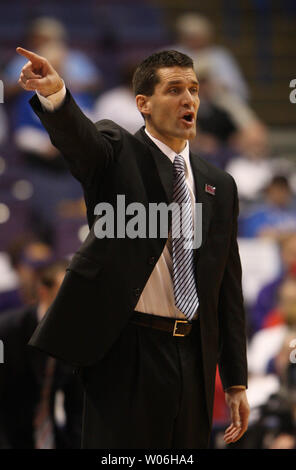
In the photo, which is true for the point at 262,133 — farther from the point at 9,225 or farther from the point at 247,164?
the point at 9,225

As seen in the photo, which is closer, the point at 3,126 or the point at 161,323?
the point at 161,323

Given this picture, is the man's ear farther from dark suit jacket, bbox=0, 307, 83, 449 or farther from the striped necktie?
dark suit jacket, bbox=0, 307, 83, 449

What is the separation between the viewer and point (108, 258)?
7.23 ft

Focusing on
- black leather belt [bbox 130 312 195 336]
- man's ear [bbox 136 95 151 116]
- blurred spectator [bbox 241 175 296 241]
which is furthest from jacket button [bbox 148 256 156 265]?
blurred spectator [bbox 241 175 296 241]

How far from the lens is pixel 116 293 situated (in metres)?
2.20

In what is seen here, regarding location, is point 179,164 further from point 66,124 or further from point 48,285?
point 48,285

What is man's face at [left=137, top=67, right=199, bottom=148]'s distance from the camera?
232 cm

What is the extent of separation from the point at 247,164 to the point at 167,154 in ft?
14.5

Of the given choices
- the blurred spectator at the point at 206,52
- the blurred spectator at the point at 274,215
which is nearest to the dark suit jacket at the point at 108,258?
the blurred spectator at the point at 274,215

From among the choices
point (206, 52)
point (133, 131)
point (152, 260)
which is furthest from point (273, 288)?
point (152, 260)

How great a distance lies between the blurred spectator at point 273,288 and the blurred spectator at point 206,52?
6.50ft

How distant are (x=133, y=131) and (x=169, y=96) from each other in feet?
14.3

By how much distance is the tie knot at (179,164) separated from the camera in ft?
7.79
